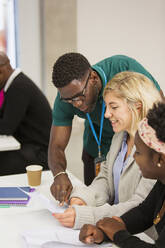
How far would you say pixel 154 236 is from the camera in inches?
55.6

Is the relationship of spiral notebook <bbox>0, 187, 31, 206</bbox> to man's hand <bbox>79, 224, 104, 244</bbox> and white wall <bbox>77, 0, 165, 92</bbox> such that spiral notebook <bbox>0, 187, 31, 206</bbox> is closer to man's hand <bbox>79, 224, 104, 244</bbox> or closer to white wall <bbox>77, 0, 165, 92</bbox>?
man's hand <bbox>79, 224, 104, 244</bbox>

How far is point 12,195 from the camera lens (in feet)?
5.39

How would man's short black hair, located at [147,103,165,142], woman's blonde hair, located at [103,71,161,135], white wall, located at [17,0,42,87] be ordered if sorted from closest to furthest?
1. man's short black hair, located at [147,103,165,142]
2. woman's blonde hair, located at [103,71,161,135]
3. white wall, located at [17,0,42,87]

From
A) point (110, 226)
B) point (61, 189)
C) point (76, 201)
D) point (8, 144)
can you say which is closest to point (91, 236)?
point (110, 226)

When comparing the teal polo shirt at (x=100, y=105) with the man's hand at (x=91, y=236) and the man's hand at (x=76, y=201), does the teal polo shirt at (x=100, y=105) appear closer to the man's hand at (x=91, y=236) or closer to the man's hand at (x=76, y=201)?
the man's hand at (x=76, y=201)

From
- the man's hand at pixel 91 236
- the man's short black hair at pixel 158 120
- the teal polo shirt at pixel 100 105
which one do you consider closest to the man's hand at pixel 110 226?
the man's hand at pixel 91 236

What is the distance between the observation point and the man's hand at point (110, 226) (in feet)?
4.09

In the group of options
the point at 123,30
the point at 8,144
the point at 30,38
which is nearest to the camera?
the point at 8,144

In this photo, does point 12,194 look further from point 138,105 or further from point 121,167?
point 138,105

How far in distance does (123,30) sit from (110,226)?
9.71 ft

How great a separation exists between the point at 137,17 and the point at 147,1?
0.20 meters

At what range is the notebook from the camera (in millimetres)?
1606

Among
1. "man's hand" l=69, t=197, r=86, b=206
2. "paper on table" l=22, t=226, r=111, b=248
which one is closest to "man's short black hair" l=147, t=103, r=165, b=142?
"paper on table" l=22, t=226, r=111, b=248

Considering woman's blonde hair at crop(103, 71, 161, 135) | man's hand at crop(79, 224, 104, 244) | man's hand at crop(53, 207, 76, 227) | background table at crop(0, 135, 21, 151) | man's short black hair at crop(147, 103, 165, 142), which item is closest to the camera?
man's short black hair at crop(147, 103, 165, 142)
